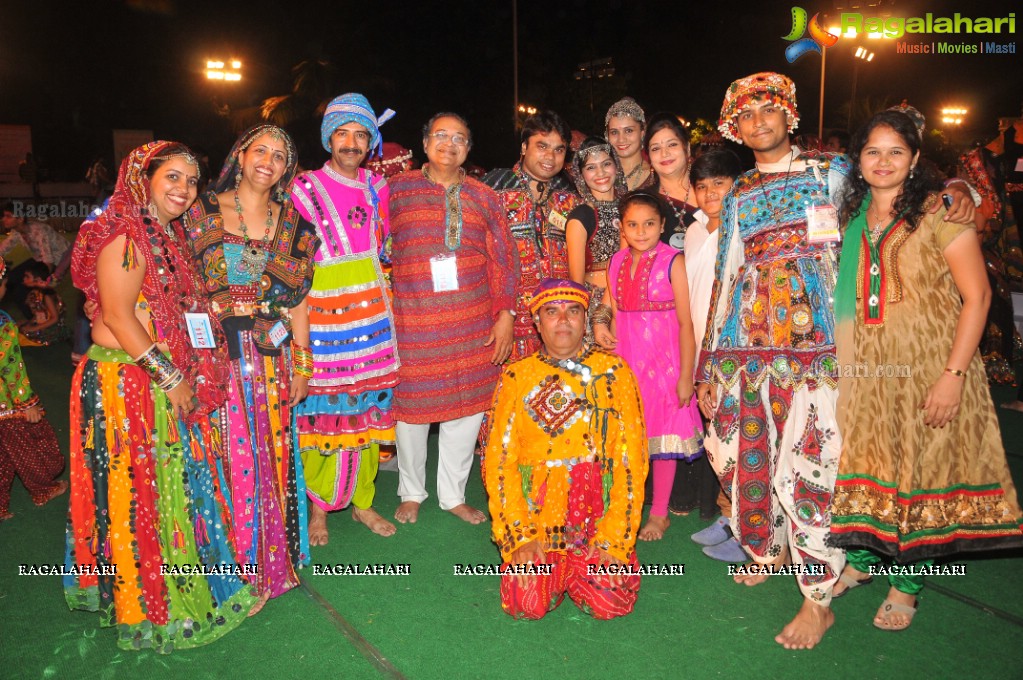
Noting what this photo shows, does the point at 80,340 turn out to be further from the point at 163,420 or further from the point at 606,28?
the point at 606,28

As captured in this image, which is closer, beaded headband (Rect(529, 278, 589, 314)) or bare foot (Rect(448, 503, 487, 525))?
beaded headband (Rect(529, 278, 589, 314))

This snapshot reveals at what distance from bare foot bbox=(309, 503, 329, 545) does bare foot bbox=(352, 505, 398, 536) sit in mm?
198

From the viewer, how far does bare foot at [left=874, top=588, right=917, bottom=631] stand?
2.87 m

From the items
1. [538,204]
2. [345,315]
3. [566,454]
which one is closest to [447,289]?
[345,315]

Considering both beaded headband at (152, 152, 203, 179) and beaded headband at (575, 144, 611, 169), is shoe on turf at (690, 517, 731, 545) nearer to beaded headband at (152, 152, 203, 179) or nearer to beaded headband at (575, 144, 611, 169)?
beaded headband at (575, 144, 611, 169)

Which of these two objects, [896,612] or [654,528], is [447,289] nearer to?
[654,528]

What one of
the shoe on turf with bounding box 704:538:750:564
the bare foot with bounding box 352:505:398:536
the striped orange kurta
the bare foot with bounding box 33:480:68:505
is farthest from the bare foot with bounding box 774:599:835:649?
the bare foot with bounding box 33:480:68:505

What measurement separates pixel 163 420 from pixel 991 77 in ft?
102

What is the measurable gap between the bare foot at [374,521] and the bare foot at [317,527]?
20 centimetres

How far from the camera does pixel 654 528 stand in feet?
12.3

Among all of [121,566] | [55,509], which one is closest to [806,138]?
[121,566]

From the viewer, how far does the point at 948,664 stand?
2643mm

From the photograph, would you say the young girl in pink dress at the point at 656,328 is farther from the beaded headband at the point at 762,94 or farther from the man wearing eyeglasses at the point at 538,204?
the beaded headband at the point at 762,94

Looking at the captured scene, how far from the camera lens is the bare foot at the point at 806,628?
9.16 feet
